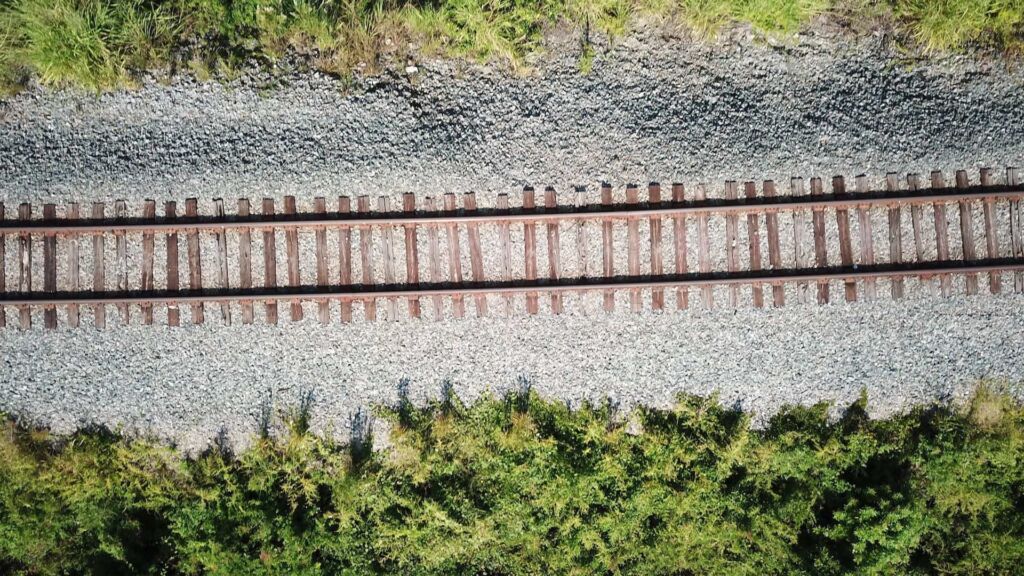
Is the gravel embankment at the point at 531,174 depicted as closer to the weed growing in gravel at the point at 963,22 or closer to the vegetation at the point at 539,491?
the weed growing in gravel at the point at 963,22

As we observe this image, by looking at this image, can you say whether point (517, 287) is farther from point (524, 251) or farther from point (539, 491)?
point (539, 491)

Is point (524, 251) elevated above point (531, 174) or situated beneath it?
situated beneath

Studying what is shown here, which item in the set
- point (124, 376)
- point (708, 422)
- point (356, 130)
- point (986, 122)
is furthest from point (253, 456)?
point (986, 122)

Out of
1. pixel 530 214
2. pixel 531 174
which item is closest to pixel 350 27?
pixel 531 174

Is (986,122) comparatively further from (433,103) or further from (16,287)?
(16,287)

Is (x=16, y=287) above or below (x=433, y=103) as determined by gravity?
below

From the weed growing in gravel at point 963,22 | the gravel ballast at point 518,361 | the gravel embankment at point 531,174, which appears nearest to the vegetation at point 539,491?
the gravel ballast at point 518,361
